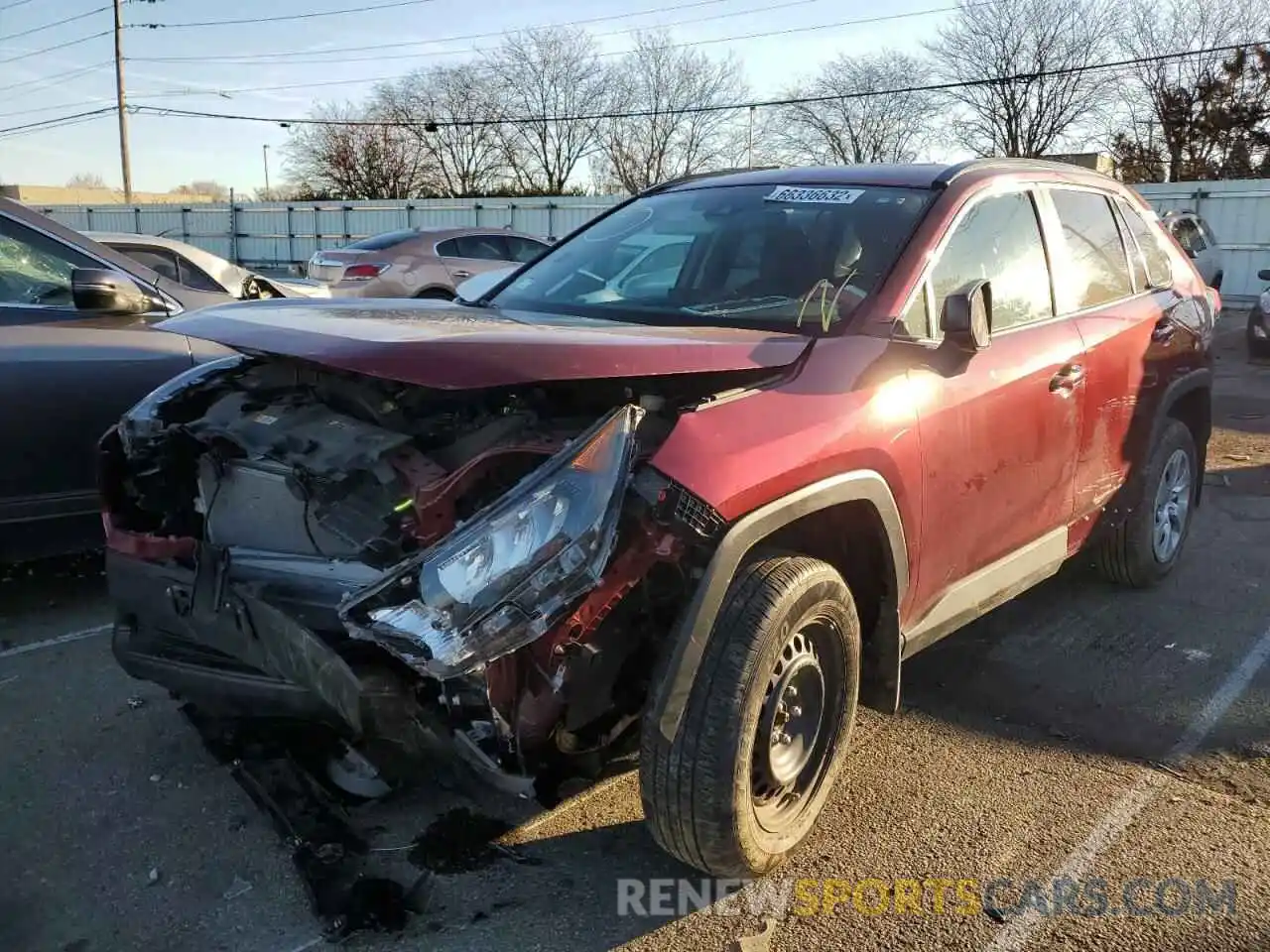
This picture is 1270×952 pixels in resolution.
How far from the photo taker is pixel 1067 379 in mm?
3621

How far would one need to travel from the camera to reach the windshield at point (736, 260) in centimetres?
321

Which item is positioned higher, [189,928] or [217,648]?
[217,648]

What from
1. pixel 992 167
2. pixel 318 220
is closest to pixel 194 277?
pixel 992 167

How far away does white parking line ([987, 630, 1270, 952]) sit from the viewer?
2533 mm

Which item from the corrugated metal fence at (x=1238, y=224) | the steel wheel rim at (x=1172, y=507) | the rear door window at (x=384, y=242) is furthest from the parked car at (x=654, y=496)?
the corrugated metal fence at (x=1238, y=224)

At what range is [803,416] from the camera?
260 cm

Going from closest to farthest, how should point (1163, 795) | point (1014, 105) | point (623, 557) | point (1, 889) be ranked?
point (623, 557), point (1, 889), point (1163, 795), point (1014, 105)

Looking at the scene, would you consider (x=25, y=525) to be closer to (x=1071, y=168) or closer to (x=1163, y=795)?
(x=1163, y=795)

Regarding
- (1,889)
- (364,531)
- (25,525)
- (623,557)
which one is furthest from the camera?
(25,525)

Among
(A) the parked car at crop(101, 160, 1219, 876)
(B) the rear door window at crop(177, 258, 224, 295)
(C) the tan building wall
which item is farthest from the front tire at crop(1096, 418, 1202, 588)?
(C) the tan building wall

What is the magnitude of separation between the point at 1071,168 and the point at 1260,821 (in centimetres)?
271

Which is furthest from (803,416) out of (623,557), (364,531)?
(364,531)

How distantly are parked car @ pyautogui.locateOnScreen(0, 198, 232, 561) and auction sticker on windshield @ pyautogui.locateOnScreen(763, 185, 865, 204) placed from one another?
8.35 ft

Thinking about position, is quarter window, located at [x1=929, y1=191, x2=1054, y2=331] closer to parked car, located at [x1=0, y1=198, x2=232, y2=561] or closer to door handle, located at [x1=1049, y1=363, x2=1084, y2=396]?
door handle, located at [x1=1049, y1=363, x2=1084, y2=396]
